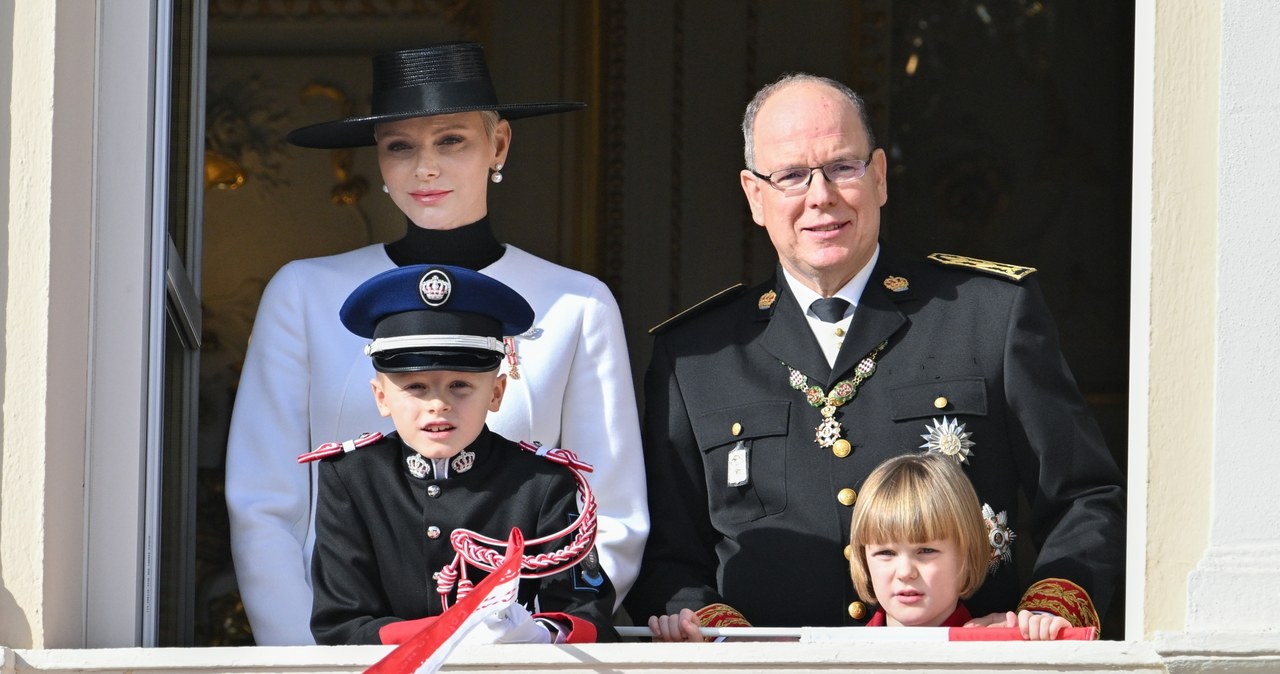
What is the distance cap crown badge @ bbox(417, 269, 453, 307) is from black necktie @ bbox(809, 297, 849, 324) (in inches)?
36.9

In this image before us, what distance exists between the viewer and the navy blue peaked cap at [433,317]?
4297 mm

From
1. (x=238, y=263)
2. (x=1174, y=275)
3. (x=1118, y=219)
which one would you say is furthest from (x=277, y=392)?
(x=1118, y=219)

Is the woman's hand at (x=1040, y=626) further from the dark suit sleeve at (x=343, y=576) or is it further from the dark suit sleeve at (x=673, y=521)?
the dark suit sleeve at (x=343, y=576)

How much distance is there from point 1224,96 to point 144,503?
88.0 inches

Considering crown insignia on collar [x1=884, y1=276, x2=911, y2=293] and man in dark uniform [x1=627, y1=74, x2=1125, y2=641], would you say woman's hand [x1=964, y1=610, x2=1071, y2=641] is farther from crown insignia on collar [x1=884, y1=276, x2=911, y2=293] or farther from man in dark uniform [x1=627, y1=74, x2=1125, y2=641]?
crown insignia on collar [x1=884, y1=276, x2=911, y2=293]

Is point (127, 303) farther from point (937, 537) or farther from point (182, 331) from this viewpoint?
point (937, 537)

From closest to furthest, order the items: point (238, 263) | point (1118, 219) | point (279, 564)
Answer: point (279, 564) < point (238, 263) < point (1118, 219)

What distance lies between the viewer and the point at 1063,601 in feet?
14.4

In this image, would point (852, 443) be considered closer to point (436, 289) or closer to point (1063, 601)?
point (1063, 601)

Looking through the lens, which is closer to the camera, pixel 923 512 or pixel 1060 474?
pixel 923 512

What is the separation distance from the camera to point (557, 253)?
788 centimetres

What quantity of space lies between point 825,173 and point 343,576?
132cm

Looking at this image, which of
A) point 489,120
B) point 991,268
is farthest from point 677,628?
point 489,120

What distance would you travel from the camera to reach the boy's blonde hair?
431cm
